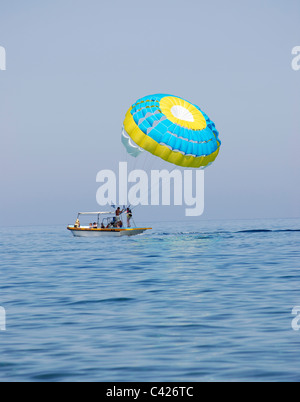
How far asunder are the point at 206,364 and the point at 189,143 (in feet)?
117

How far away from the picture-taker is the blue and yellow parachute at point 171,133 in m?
47.1

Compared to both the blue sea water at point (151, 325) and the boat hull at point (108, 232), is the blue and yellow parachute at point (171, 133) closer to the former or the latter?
the boat hull at point (108, 232)

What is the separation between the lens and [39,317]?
17281mm

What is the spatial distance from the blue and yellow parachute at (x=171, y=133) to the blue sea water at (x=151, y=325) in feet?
58.9

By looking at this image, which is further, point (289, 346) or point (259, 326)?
point (259, 326)

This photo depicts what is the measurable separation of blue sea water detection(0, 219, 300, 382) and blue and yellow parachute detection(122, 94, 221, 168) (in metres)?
17.9

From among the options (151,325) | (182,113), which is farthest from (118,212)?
(151,325)

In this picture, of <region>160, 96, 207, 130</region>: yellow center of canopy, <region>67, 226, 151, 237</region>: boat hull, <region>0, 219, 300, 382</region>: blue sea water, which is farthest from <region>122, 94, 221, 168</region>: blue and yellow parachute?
<region>0, 219, 300, 382</region>: blue sea water

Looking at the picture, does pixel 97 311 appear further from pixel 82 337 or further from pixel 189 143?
pixel 189 143

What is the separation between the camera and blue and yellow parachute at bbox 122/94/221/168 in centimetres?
4712

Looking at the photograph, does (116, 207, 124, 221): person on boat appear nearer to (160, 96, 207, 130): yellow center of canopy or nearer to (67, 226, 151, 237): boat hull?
(67, 226, 151, 237): boat hull
